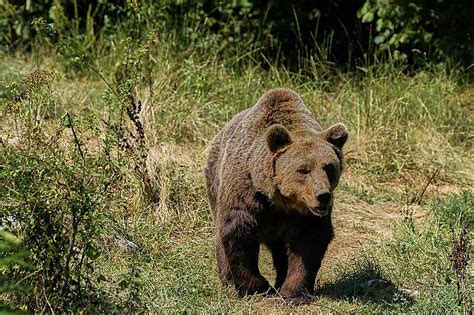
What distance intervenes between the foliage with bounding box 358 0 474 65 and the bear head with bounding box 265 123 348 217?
19.0 feet

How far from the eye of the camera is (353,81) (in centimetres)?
1204

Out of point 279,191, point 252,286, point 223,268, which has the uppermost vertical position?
point 279,191

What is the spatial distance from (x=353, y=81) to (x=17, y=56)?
429 cm

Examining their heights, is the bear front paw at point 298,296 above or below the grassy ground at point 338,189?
above

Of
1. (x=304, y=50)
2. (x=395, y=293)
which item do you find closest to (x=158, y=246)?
(x=395, y=293)

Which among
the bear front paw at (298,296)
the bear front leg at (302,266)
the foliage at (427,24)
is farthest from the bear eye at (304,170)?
the foliage at (427,24)

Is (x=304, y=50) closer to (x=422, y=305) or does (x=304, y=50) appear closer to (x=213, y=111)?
(x=213, y=111)

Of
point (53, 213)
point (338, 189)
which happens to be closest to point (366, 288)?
point (53, 213)

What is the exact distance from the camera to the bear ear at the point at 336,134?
6336 mm

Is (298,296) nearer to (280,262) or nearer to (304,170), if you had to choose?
(280,262)

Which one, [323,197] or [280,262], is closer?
[323,197]

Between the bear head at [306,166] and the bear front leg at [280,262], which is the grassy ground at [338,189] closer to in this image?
the bear front leg at [280,262]

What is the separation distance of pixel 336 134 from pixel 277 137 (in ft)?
1.33

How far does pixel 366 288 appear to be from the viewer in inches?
268
